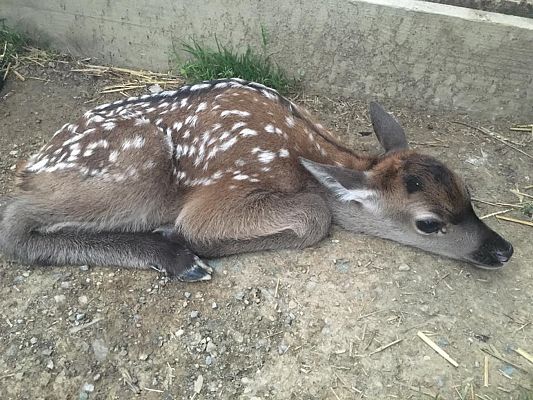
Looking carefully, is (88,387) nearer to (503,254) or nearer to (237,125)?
(237,125)

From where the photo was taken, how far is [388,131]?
180 inches

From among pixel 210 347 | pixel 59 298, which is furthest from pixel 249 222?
pixel 59 298

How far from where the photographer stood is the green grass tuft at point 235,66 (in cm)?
538

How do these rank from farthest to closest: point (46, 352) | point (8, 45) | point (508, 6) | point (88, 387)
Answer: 1. point (8, 45)
2. point (508, 6)
3. point (46, 352)
4. point (88, 387)

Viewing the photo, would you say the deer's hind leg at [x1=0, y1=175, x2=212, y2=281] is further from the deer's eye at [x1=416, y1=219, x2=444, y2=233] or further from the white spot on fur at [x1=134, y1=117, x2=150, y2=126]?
the deer's eye at [x1=416, y1=219, x2=444, y2=233]

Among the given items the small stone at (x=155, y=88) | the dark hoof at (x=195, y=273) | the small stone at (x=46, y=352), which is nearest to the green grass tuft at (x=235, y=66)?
the small stone at (x=155, y=88)

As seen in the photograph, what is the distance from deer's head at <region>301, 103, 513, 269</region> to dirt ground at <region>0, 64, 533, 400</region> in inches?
5.6

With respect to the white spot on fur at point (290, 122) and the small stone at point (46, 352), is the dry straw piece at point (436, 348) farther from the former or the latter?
the small stone at point (46, 352)

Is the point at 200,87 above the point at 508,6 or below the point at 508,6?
below

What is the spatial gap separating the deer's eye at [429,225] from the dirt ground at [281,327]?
0.80 ft

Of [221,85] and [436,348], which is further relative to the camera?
[221,85]

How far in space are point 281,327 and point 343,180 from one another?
1032 mm

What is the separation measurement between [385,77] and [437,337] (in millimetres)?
2384

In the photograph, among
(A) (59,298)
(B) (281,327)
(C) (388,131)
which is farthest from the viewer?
(C) (388,131)
